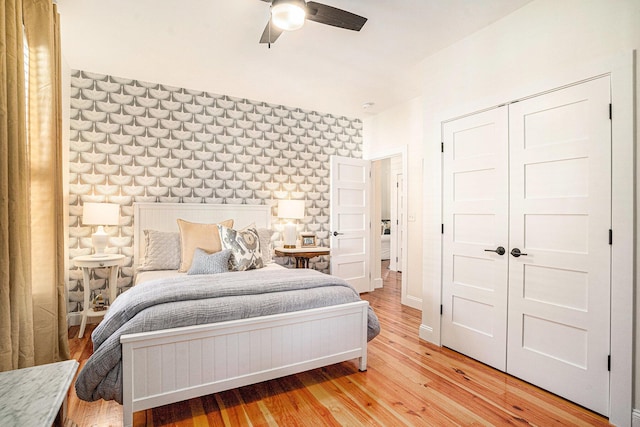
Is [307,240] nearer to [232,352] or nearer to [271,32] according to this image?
[232,352]

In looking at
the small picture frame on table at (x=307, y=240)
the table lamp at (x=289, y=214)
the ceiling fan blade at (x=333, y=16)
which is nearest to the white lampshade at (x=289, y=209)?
the table lamp at (x=289, y=214)

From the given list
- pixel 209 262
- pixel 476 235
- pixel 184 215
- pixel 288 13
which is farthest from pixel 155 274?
pixel 476 235

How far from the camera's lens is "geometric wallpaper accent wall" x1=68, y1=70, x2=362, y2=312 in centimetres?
357

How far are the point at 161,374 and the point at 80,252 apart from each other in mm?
2432

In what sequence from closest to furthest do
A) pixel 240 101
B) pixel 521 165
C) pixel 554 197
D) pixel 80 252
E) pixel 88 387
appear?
pixel 88 387 < pixel 554 197 < pixel 521 165 < pixel 80 252 < pixel 240 101

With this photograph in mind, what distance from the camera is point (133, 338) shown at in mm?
1759

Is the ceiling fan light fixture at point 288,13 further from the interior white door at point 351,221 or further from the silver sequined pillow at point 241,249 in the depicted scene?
the interior white door at point 351,221

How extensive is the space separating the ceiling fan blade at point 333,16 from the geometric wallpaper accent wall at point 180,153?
2.45 meters

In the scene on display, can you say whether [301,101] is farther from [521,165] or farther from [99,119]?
[521,165]

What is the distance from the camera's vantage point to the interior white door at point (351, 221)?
187 inches

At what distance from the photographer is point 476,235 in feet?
9.13

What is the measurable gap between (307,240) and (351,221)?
0.76 meters

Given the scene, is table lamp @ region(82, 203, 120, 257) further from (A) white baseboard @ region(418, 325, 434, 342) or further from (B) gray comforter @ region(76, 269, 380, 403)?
(A) white baseboard @ region(418, 325, 434, 342)

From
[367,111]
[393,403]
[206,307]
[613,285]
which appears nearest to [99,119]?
[206,307]
